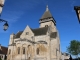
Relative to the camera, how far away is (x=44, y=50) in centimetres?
4069

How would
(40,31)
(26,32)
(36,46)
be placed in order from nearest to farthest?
(36,46)
(40,31)
(26,32)

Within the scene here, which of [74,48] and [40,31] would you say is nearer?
[40,31]

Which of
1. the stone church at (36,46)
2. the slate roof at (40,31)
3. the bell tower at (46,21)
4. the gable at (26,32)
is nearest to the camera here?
the stone church at (36,46)

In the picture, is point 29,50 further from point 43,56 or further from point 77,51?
point 77,51

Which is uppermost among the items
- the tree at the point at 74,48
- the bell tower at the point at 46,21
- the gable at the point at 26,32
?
the bell tower at the point at 46,21

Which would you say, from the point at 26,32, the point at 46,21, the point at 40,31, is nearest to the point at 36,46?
the point at 40,31

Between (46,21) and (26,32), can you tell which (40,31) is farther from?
(46,21)

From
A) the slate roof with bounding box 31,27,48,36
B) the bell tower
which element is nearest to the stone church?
the slate roof with bounding box 31,27,48,36

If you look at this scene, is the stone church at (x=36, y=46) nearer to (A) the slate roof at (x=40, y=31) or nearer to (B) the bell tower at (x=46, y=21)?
(A) the slate roof at (x=40, y=31)

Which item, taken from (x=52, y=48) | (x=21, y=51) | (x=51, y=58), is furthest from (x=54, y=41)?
(x=21, y=51)

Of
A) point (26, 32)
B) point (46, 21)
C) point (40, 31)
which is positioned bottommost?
point (26, 32)

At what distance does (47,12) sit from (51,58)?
920 inches

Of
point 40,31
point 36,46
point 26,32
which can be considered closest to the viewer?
point 36,46

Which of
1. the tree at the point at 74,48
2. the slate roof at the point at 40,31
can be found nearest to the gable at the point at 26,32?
the slate roof at the point at 40,31
